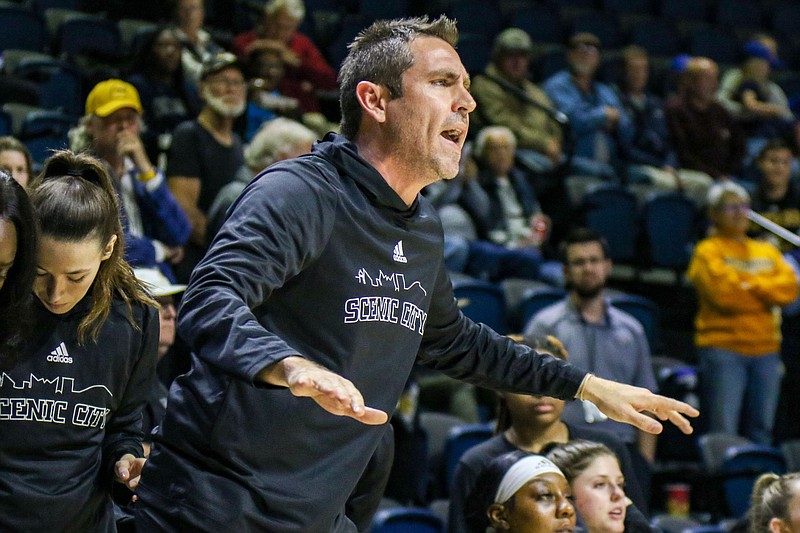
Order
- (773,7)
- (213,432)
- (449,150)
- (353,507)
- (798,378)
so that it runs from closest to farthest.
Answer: (213,432)
(449,150)
(353,507)
(798,378)
(773,7)

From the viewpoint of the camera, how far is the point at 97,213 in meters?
2.41

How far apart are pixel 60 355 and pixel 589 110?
260 inches

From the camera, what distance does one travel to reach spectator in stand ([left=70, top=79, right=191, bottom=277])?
4680 mm

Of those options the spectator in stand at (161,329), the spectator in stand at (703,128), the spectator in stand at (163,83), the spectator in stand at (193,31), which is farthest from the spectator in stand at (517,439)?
the spectator in stand at (703,128)

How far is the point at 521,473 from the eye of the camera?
11.5ft

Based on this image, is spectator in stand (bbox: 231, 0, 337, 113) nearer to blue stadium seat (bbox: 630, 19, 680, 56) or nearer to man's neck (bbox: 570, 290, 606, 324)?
man's neck (bbox: 570, 290, 606, 324)

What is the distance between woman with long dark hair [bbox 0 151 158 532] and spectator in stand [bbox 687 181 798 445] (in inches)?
169

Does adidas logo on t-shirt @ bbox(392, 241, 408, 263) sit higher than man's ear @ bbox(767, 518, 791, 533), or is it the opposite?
adidas logo on t-shirt @ bbox(392, 241, 408, 263)

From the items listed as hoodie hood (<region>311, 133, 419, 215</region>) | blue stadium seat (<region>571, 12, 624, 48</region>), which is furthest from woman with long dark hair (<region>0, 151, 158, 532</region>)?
blue stadium seat (<region>571, 12, 624, 48</region>)

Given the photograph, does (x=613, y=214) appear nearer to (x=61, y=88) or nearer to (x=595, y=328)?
(x=595, y=328)

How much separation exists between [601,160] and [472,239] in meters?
2.08

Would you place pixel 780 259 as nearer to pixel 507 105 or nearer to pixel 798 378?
pixel 798 378

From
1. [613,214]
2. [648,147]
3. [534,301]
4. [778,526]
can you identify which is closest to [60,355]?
[778,526]

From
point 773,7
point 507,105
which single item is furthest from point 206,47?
point 773,7
